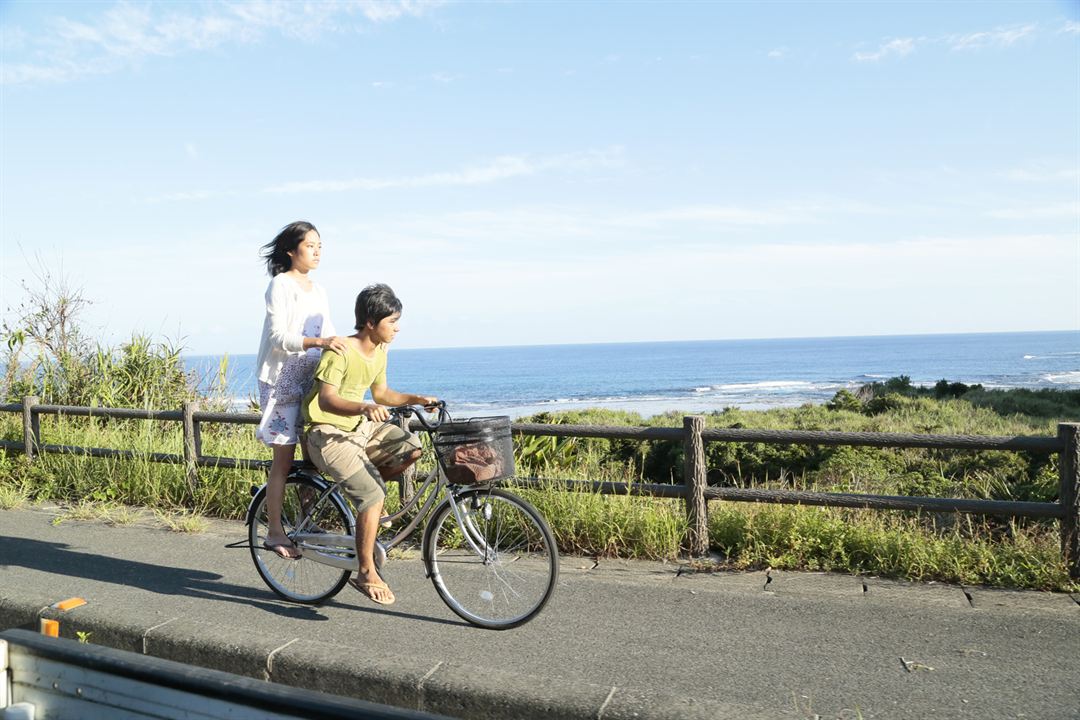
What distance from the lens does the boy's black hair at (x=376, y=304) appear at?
460cm

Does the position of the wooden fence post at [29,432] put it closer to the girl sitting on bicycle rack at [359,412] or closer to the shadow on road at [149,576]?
the shadow on road at [149,576]

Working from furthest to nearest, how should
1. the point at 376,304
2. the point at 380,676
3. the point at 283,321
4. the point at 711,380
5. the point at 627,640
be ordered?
the point at 711,380, the point at 283,321, the point at 376,304, the point at 627,640, the point at 380,676

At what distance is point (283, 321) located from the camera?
4.92 meters

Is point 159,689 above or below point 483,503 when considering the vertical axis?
below

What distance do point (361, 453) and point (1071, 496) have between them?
166 inches

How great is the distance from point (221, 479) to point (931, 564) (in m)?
5.76

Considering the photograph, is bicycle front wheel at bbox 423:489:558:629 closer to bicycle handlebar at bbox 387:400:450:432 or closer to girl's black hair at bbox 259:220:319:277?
bicycle handlebar at bbox 387:400:450:432

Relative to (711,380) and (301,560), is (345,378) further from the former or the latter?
(711,380)

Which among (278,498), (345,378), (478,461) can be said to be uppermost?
(345,378)

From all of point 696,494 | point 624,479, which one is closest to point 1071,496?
point 696,494

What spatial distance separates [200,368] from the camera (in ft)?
42.8

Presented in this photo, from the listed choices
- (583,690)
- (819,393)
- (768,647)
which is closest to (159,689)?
(583,690)

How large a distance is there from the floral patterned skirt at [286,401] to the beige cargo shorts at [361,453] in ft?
0.81

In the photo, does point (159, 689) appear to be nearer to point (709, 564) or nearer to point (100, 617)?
point (100, 617)
